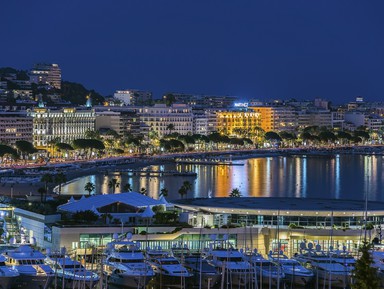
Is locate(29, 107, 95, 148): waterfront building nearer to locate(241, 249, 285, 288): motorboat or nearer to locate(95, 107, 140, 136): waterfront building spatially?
locate(95, 107, 140, 136): waterfront building

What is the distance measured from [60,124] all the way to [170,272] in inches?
1874

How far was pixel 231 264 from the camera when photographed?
14820 millimetres

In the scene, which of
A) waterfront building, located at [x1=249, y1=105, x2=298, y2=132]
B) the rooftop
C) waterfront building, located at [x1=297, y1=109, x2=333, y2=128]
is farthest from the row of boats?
waterfront building, located at [x1=297, y1=109, x2=333, y2=128]

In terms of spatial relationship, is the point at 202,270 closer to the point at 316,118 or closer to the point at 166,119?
the point at 166,119

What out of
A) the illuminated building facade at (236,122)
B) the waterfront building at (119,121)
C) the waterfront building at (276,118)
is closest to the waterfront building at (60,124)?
the waterfront building at (119,121)

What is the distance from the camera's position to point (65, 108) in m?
63.5

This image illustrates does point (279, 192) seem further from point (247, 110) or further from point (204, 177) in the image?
point (247, 110)

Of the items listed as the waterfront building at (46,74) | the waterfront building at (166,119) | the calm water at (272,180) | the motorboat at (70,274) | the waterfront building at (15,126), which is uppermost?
the waterfront building at (46,74)

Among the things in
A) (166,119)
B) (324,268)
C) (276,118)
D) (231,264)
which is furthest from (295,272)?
(276,118)

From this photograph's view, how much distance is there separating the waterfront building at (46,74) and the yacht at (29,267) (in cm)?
7244

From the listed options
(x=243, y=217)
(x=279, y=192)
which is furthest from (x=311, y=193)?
(x=243, y=217)

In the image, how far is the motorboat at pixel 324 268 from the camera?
14688mm

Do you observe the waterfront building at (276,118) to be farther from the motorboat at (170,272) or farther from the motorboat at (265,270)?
the motorboat at (170,272)

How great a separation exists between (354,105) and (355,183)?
260 feet
